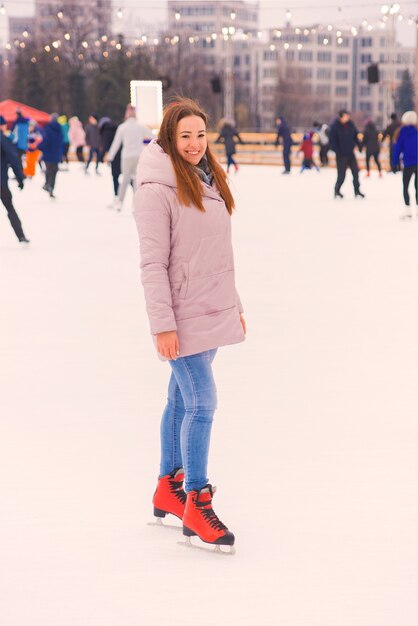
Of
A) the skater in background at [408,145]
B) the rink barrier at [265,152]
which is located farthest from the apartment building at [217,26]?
→ the skater in background at [408,145]

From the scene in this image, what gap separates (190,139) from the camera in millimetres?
2689

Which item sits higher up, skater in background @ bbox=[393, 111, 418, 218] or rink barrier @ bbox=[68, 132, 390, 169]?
skater in background @ bbox=[393, 111, 418, 218]

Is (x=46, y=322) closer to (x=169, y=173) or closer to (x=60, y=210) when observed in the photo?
(x=169, y=173)

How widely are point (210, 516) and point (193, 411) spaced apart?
1.00ft

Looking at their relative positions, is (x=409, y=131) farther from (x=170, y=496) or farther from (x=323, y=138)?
(x=323, y=138)

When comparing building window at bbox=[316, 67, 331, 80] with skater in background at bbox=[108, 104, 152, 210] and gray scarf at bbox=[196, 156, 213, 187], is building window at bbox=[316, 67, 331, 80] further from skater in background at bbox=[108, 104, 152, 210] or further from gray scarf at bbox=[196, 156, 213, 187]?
gray scarf at bbox=[196, 156, 213, 187]

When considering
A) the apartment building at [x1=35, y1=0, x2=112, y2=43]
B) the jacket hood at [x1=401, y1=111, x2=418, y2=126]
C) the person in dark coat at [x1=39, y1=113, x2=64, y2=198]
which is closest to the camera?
the jacket hood at [x1=401, y1=111, x2=418, y2=126]

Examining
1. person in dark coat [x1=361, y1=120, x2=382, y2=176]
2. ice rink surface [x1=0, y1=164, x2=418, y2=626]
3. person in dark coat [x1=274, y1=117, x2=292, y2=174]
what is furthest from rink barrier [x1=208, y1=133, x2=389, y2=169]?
ice rink surface [x1=0, y1=164, x2=418, y2=626]

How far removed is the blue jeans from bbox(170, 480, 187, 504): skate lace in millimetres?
97

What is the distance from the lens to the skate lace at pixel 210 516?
9.21 feet

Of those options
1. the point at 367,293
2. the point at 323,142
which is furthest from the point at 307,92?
the point at 367,293

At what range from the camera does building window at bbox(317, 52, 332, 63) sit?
411 feet

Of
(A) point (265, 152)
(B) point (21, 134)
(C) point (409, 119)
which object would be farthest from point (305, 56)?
(C) point (409, 119)

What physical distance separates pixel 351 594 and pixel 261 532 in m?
0.47
